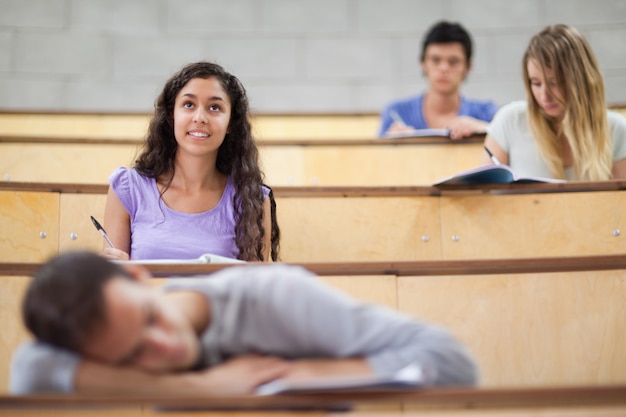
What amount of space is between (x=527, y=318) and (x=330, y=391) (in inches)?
16.3

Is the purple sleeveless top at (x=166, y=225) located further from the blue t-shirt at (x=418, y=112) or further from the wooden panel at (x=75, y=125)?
the wooden panel at (x=75, y=125)

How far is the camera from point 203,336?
54cm

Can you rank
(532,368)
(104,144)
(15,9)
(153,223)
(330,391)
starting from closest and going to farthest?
(330,391)
(532,368)
(153,223)
(104,144)
(15,9)

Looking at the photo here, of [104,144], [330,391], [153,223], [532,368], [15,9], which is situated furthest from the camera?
[15,9]

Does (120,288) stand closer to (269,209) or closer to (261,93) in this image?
(269,209)

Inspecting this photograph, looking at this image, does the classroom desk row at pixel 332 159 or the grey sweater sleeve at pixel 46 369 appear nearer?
the grey sweater sleeve at pixel 46 369

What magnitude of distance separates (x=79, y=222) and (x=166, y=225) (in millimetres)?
128

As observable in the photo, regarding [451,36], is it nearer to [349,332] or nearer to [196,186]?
[196,186]

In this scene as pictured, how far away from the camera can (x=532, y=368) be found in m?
0.80

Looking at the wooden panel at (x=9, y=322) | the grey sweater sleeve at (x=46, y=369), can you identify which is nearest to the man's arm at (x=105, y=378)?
the grey sweater sleeve at (x=46, y=369)

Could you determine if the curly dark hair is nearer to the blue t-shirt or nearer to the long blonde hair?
the long blonde hair

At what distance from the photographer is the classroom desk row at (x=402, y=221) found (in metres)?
1.07

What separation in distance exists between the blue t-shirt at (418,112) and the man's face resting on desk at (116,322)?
127 cm

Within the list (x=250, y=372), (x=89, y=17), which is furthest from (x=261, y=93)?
(x=250, y=372)
